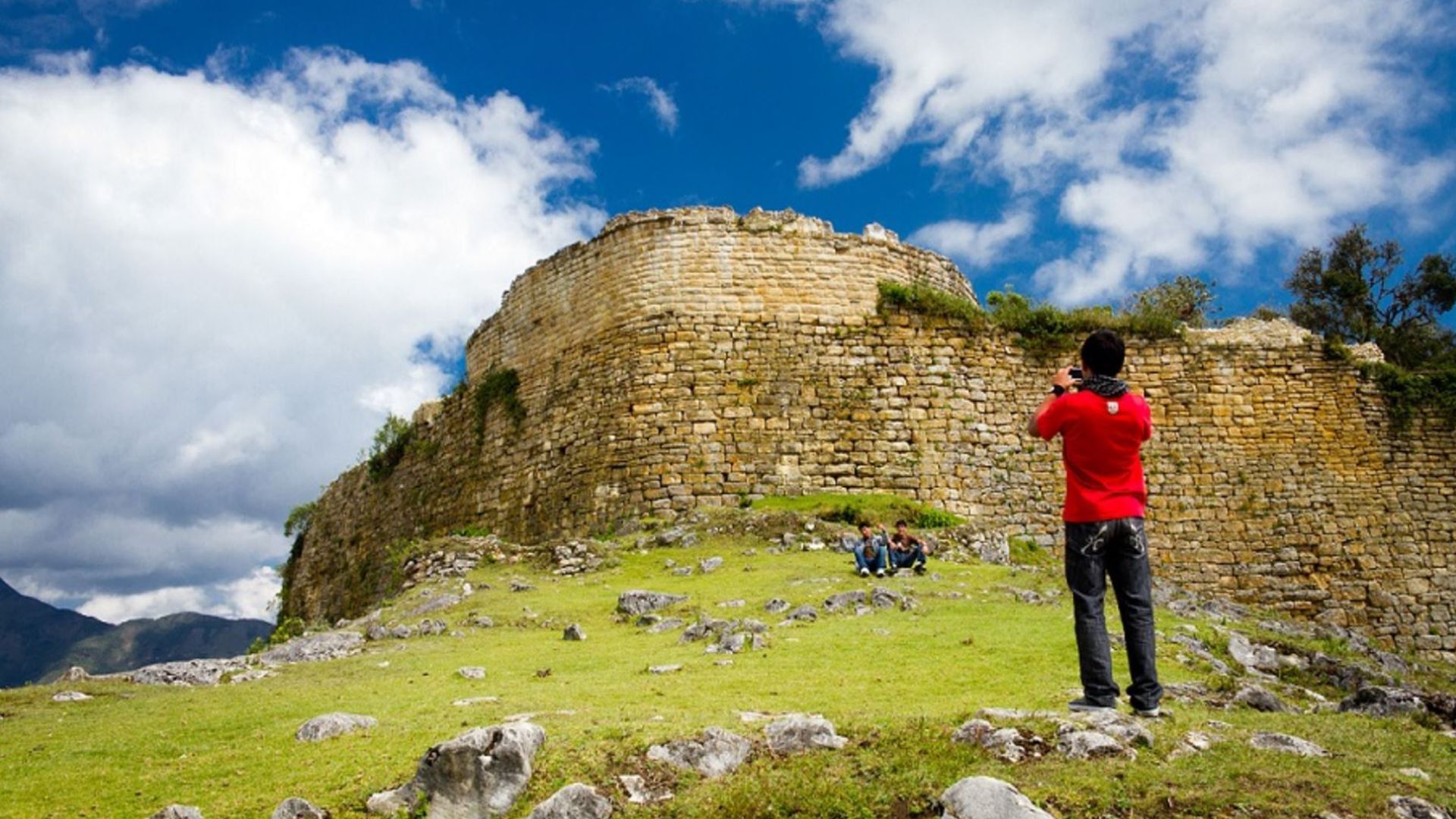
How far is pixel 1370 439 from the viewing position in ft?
66.0

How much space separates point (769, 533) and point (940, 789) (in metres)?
11.2

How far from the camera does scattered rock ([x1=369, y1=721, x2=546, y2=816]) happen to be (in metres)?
5.07

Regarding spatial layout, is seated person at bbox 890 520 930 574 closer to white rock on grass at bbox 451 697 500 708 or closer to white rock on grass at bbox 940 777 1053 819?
white rock on grass at bbox 451 697 500 708

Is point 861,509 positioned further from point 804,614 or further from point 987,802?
point 987,802

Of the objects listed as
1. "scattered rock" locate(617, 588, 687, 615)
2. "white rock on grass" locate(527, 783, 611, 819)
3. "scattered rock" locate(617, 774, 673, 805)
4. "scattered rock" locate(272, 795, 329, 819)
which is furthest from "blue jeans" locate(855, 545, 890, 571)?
"scattered rock" locate(272, 795, 329, 819)

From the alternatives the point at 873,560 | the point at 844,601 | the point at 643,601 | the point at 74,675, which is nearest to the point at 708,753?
the point at 844,601

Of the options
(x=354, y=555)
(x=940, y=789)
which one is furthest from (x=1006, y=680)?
(x=354, y=555)

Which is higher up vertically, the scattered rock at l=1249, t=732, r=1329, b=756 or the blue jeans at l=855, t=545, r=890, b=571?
the blue jeans at l=855, t=545, r=890, b=571

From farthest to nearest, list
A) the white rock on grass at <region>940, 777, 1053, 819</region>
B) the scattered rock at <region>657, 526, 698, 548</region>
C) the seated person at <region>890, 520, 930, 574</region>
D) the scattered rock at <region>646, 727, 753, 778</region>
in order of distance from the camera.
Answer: the scattered rock at <region>657, 526, 698, 548</region> → the seated person at <region>890, 520, 930, 574</region> → the scattered rock at <region>646, 727, 753, 778</region> → the white rock on grass at <region>940, 777, 1053, 819</region>

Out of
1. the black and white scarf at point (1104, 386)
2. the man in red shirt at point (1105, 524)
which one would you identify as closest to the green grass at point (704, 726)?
the man in red shirt at point (1105, 524)

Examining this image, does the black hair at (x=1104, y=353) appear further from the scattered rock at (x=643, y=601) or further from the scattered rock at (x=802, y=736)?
the scattered rock at (x=643, y=601)

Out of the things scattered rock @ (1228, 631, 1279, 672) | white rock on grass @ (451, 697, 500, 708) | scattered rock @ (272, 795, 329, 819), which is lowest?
scattered rock @ (272, 795, 329, 819)

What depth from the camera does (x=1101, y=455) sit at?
6172mm

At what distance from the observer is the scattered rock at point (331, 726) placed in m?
6.70
